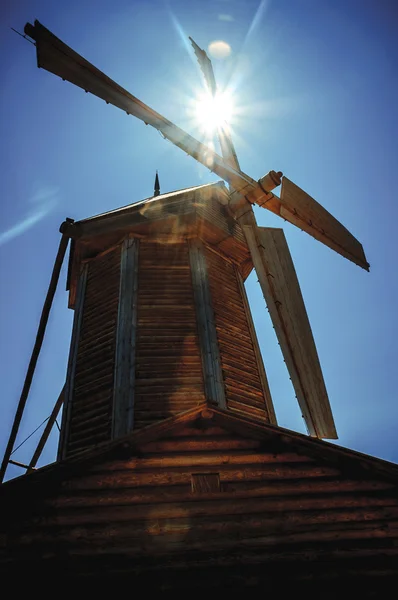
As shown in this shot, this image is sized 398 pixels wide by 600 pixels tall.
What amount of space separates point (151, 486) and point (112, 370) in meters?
3.35

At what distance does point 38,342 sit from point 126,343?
76.8 inches

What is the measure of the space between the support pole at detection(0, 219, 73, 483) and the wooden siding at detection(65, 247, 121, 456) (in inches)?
31.9

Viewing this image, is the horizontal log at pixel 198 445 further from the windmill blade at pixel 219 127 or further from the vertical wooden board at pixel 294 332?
the windmill blade at pixel 219 127

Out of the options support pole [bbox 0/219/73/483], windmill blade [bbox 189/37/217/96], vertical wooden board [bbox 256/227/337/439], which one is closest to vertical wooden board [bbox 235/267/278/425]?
vertical wooden board [bbox 256/227/337/439]

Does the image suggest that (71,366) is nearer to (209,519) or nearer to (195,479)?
(195,479)

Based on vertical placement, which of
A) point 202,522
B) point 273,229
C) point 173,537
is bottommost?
point 173,537

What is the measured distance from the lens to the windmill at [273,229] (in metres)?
6.84

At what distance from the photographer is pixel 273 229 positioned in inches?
380

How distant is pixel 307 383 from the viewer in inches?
266

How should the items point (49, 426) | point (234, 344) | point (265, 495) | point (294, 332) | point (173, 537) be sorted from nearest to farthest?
point (173, 537), point (265, 495), point (294, 332), point (234, 344), point (49, 426)

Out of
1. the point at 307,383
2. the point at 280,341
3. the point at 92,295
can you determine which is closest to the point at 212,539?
the point at 307,383

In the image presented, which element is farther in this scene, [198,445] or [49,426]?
[49,426]

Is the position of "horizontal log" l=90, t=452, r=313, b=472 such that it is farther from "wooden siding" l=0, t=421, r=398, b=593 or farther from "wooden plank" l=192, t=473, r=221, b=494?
"wooden plank" l=192, t=473, r=221, b=494

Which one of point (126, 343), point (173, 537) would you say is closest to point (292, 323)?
point (126, 343)
